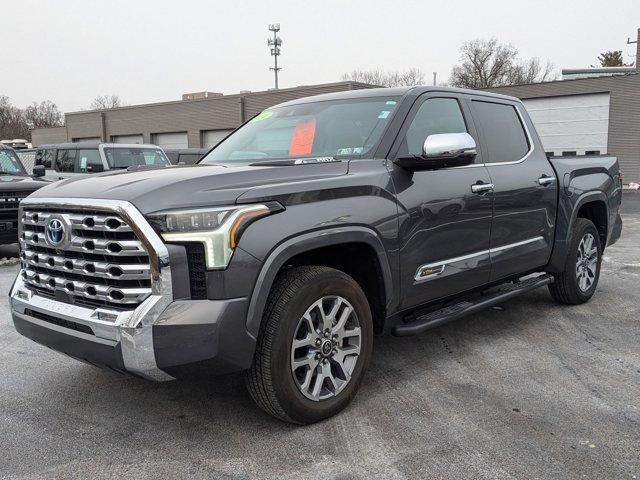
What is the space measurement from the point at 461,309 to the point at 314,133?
5.18ft

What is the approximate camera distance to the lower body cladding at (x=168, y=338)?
263cm

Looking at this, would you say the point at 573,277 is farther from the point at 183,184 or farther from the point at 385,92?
the point at 183,184

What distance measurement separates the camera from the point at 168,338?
2.63 m

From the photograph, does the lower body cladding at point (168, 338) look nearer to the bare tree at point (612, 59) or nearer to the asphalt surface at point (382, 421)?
the asphalt surface at point (382, 421)

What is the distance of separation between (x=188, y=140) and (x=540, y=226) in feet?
120

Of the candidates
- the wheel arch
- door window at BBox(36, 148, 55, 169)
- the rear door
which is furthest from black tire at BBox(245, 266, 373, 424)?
door window at BBox(36, 148, 55, 169)

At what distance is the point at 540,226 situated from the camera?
4809mm

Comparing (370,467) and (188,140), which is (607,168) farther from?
(188,140)

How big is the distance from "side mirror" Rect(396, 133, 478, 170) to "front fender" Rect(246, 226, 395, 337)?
0.55m

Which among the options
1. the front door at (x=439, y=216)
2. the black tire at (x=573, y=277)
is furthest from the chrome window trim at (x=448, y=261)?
the black tire at (x=573, y=277)

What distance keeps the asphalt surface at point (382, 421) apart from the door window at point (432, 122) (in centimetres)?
153

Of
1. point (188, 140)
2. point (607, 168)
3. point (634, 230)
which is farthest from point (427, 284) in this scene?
point (188, 140)

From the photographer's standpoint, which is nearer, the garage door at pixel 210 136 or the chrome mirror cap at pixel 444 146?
the chrome mirror cap at pixel 444 146

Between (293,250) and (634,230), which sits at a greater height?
(293,250)
